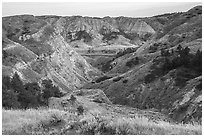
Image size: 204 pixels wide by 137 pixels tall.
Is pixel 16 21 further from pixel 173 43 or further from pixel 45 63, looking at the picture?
pixel 173 43

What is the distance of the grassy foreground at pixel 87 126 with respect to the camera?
10.9 metres

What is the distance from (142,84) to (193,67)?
8114mm

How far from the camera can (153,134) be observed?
10.6 meters

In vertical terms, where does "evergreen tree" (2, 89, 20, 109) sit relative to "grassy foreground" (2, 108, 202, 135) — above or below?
below

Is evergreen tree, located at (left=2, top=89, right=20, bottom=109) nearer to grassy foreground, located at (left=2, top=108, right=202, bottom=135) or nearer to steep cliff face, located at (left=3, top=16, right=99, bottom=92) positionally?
grassy foreground, located at (left=2, top=108, right=202, bottom=135)

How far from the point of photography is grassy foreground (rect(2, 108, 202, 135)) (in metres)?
10.9

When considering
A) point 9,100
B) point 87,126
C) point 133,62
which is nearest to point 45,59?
point 133,62

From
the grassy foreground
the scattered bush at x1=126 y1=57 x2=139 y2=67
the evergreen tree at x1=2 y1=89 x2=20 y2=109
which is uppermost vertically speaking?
the scattered bush at x1=126 y1=57 x2=139 y2=67

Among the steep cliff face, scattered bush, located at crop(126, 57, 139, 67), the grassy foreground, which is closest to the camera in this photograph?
the grassy foreground

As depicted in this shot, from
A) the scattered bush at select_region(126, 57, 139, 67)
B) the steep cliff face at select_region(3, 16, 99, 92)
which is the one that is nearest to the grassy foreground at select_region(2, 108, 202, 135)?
the steep cliff face at select_region(3, 16, 99, 92)

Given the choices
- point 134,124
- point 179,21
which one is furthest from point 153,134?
point 179,21

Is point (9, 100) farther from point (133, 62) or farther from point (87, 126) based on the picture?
point (133, 62)

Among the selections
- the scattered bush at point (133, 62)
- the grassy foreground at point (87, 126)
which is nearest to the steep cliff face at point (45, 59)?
the scattered bush at point (133, 62)

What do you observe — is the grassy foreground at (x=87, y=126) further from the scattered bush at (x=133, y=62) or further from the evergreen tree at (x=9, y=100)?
the scattered bush at (x=133, y=62)
